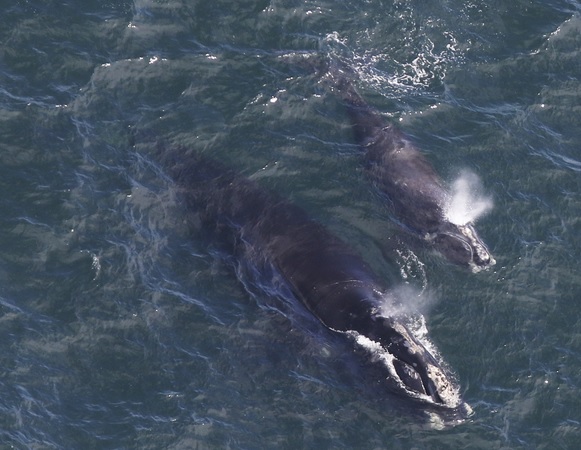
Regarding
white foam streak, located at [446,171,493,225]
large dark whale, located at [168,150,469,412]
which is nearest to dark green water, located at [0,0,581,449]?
white foam streak, located at [446,171,493,225]

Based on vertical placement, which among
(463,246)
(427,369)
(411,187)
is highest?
(411,187)

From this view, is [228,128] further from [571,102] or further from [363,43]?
[571,102]

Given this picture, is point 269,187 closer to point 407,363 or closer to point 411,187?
point 411,187

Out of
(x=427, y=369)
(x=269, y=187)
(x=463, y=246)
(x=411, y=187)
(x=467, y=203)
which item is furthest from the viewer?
(x=411, y=187)

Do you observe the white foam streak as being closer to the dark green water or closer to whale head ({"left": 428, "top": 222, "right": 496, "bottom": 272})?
whale head ({"left": 428, "top": 222, "right": 496, "bottom": 272})

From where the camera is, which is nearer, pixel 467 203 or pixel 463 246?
pixel 463 246

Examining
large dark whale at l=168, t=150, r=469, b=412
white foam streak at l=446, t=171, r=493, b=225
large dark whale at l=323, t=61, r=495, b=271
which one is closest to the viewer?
large dark whale at l=168, t=150, r=469, b=412

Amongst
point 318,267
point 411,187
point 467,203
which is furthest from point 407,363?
point 411,187
